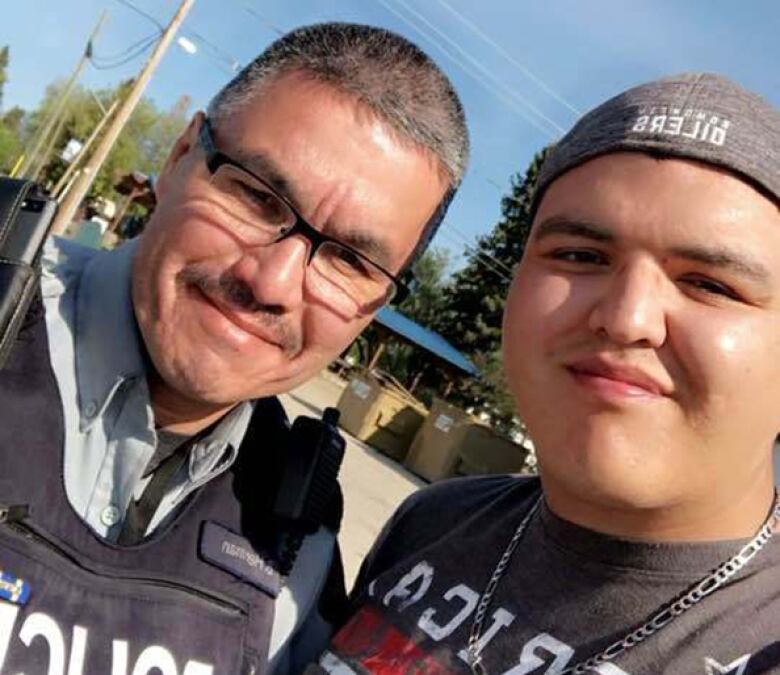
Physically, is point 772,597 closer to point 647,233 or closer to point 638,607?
point 638,607

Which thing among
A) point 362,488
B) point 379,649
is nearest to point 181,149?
point 379,649

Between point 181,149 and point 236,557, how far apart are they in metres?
1.05

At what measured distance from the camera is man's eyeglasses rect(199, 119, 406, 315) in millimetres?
1895

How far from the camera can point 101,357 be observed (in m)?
1.74

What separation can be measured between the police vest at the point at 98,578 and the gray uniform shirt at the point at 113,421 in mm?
43

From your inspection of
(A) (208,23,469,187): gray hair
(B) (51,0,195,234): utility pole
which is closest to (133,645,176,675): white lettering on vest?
(A) (208,23,469,187): gray hair

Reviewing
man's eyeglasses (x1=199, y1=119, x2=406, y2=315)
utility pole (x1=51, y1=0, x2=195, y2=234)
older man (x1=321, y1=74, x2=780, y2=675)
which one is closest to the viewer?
older man (x1=321, y1=74, x2=780, y2=675)

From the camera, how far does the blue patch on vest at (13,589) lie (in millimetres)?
1477

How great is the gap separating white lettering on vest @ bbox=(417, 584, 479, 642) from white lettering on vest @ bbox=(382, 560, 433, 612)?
0.06 meters

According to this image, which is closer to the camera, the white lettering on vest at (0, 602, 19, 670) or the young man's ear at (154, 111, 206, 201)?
the white lettering on vest at (0, 602, 19, 670)

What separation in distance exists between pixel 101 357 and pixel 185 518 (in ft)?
1.30

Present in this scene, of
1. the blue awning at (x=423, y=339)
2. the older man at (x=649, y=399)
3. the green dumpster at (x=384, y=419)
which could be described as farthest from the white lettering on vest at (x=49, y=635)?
the blue awning at (x=423, y=339)

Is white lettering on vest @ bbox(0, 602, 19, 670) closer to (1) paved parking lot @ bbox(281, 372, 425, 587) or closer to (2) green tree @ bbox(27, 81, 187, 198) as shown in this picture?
(1) paved parking lot @ bbox(281, 372, 425, 587)

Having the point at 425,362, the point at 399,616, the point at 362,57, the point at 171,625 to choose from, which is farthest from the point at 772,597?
the point at 425,362
